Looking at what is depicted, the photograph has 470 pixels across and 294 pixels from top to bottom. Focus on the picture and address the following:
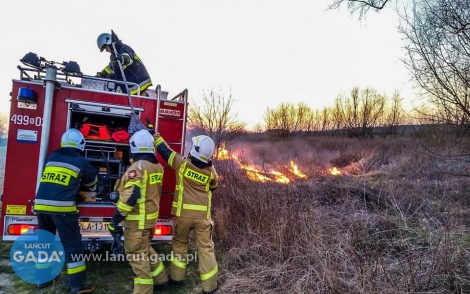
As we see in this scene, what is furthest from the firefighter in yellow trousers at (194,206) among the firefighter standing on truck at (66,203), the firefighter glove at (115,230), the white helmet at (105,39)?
the white helmet at (105,39)

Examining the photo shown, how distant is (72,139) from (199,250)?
2.23 meters

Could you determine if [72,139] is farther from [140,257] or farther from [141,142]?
[140,257]

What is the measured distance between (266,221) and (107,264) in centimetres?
→ 266

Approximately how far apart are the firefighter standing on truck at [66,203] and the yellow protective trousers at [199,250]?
3.64 ft

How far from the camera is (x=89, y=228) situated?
4.46 meters

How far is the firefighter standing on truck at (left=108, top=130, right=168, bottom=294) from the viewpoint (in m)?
3.86

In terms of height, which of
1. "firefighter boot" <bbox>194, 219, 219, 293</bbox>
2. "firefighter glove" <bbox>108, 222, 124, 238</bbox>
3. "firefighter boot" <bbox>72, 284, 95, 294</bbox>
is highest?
"firefighter glove" <bbox>108, 222, 124, 238</bbox>

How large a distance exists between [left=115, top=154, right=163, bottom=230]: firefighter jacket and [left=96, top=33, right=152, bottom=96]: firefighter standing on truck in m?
1.72

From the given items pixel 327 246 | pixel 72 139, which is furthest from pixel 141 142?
pixel 327 246

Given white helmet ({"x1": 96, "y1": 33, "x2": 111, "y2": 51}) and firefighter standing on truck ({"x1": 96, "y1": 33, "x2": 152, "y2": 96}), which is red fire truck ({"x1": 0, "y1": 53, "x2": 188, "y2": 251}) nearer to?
firefighter standing on truck ({"x1": 96, "y1": 33, "x2": 152, "y2": 96})

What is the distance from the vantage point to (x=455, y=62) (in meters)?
7.49

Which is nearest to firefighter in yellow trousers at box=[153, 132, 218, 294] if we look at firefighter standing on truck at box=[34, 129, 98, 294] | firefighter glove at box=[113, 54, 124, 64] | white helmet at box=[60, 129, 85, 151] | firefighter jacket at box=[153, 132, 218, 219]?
firefighter jacket at box=[153, 132, 218, 219]

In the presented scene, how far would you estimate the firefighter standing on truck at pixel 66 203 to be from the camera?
154 inches

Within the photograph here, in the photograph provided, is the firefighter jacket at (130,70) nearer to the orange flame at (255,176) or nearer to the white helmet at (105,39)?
the white helmet at (105,39)
